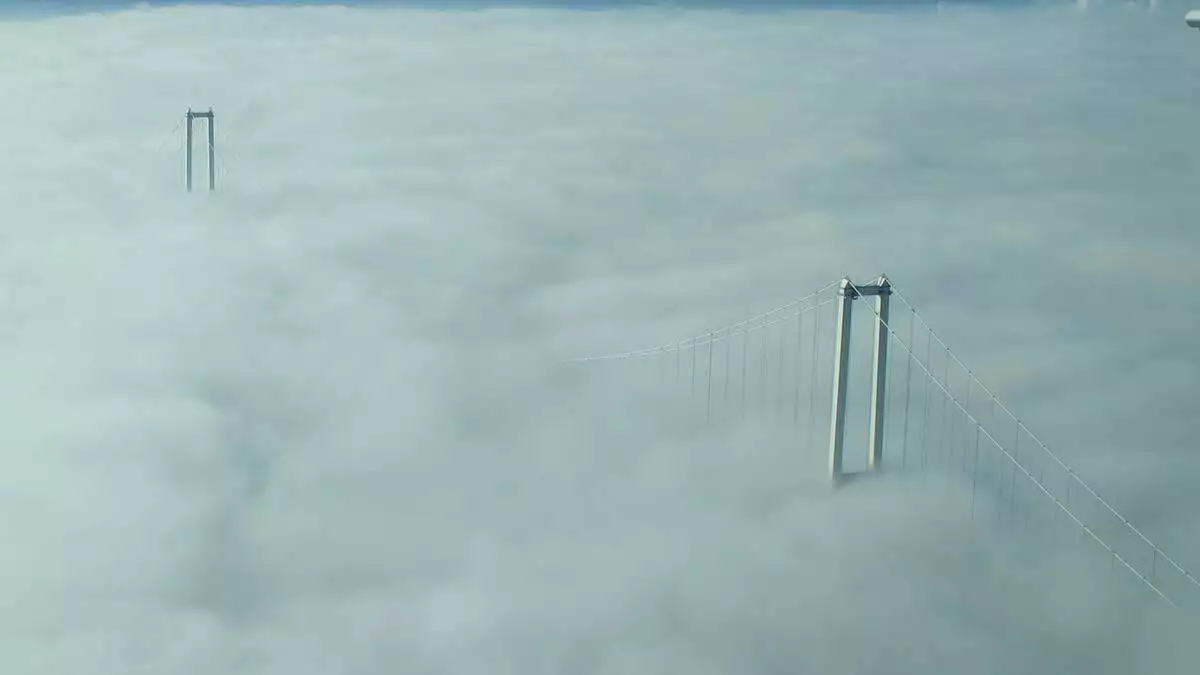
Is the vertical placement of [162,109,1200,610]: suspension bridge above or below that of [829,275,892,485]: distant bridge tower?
below

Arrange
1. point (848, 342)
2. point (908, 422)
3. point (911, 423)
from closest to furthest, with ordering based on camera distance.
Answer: point (848, 342) → point (911, 423) → point (908, 422)

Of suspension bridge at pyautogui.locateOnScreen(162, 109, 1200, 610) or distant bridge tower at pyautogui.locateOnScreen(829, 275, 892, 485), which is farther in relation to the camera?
suspension bridge at pyautogui.locateOnScreen(162, 109, 1200, 610)

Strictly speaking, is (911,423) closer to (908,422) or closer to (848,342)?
(908,422)

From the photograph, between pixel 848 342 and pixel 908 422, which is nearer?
pixel 848 342

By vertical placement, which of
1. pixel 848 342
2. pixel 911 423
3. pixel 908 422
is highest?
pixel 848 342

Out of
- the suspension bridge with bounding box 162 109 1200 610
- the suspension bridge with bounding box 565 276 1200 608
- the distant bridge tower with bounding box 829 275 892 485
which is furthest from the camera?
the suspension bridge with bounding box 162 109 1200 610

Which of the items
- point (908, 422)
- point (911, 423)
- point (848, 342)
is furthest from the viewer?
point (908, 422)

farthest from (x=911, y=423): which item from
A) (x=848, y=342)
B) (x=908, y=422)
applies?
(x=848, y=342)

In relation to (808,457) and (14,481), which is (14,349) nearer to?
(14,481)

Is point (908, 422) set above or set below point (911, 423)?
below
